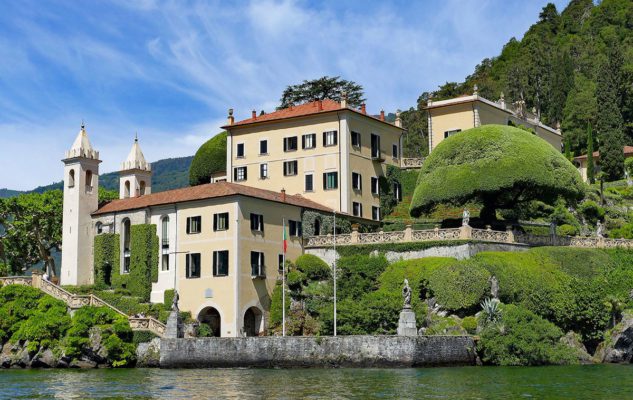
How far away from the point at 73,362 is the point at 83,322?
2525 millimetres

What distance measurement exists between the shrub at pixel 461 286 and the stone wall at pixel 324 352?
14.1 feet

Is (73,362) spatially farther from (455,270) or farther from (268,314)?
(455,270)

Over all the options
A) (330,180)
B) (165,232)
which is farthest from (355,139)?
(165,232)

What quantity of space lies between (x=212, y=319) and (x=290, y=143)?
17428 millimetres

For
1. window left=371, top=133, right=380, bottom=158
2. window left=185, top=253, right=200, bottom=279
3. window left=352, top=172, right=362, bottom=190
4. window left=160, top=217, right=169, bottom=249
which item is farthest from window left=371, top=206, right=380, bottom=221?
window left=160, top=217, right=169, bottom=249

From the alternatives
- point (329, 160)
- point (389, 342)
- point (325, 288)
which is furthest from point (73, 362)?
point (329, 160)

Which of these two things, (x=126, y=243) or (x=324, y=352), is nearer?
(x=324, y=352)

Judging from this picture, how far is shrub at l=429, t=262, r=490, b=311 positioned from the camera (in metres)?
50.8

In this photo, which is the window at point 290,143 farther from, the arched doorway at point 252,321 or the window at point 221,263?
the arched doorway at point 252,321

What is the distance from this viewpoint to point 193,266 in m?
59.2

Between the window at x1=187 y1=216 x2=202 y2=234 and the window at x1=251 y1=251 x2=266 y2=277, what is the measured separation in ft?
13.3

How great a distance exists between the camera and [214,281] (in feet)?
190

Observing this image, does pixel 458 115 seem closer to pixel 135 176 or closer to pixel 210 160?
pixel 210 160

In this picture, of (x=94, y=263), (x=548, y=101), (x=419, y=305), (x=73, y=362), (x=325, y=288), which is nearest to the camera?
(x=419, y=305)
